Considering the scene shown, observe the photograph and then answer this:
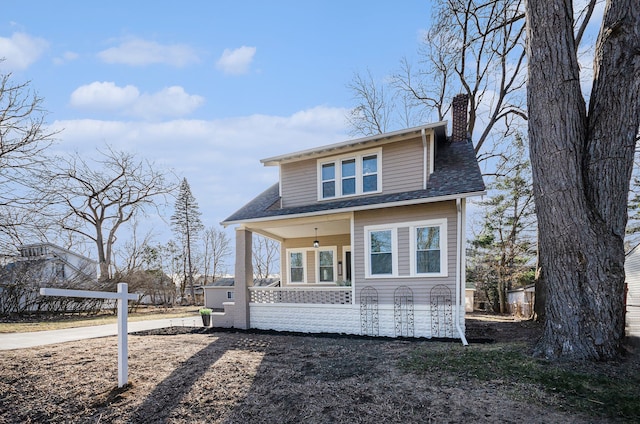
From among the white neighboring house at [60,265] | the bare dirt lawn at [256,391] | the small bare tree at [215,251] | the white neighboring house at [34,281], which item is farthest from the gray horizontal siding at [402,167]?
the small bare tree at [215,251]

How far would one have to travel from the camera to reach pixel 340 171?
427 inches

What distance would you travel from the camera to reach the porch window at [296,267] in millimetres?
13633

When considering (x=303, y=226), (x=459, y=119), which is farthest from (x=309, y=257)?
(x=459, y=119)

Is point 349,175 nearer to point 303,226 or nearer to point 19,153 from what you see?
point 303,226

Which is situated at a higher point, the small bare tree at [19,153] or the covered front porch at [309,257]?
the small bare tree at [19,153]

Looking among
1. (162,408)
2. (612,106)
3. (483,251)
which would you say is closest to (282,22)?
(612,106)

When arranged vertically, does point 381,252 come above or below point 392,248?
below

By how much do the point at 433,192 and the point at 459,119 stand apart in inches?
160

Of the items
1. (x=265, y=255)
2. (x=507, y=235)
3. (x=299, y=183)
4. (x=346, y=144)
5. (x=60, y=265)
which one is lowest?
(x=265, y=255)

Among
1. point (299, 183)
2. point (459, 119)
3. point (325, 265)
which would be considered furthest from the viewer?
point (325, 265)

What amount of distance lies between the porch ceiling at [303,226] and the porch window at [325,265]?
29.1 inches

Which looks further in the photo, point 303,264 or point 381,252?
point 303,264

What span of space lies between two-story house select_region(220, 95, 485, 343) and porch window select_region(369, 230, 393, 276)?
3 cm

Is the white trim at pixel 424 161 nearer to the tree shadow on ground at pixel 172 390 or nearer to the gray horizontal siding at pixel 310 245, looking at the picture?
the gray horizontal siding at pixel 310 245
